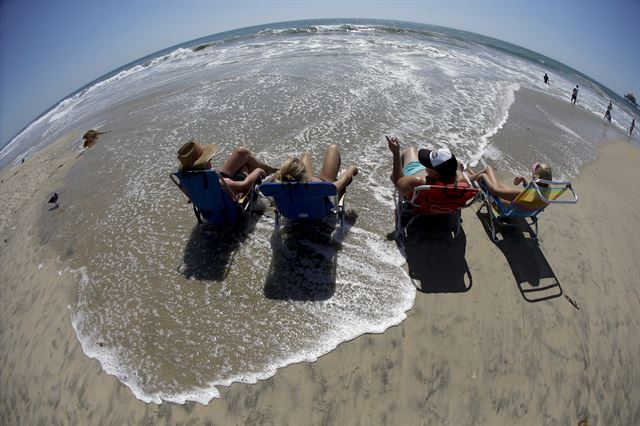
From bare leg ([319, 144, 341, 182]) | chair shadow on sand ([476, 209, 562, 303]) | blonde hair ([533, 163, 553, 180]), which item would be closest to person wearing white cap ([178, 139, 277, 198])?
bare leg ([319, 144, 341, 182])

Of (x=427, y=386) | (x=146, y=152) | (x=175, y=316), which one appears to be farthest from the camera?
(x=146, y=152)

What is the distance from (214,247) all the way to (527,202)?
13.9 ft

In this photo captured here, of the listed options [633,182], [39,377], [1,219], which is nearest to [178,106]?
[1,219]

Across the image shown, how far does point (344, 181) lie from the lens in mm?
4496

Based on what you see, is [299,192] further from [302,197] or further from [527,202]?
[527,202]

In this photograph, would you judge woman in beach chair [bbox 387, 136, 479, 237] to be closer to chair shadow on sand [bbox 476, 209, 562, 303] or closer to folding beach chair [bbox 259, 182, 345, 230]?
chair shadow on sand [bbox 476, 209, 562, 303]

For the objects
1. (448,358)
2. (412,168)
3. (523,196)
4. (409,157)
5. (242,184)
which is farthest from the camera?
(409,157)

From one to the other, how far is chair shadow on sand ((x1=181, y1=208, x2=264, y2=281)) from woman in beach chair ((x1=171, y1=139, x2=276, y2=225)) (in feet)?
0.49

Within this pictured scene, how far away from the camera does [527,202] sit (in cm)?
404

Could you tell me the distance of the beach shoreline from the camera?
284 cm

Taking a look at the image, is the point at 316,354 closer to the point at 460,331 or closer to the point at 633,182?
the point at 460,331

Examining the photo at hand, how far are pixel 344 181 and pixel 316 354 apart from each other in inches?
92.0

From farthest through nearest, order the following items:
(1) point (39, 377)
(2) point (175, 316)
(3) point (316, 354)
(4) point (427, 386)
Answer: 1. (2) point (175, 316)
2. (1) point (39, 377)
3. (3) point (316, 354)
4. (4) point (427, 386)

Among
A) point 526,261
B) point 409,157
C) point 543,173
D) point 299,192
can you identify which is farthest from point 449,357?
point 409,157
